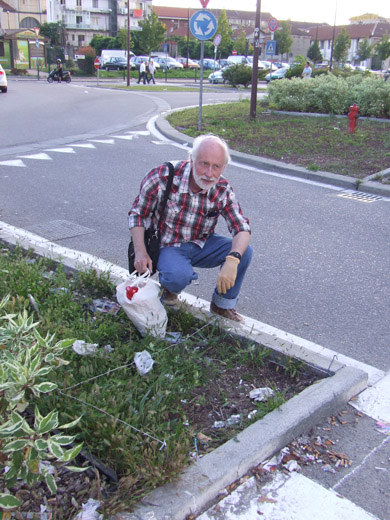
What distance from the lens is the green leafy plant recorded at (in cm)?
180

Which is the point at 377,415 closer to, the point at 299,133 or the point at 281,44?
the point at 299,133

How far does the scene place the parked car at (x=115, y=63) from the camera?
51.1 metres

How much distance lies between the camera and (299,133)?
12.1m

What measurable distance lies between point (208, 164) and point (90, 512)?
82.6 inches

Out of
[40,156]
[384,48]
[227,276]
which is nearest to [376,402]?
[227,276]

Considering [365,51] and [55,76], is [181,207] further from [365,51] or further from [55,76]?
[365,51]

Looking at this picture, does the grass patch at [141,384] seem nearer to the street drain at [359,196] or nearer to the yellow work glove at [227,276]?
the yellow work glove at [227,276]

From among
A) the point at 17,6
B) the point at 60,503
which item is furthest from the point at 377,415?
the point at 17,6

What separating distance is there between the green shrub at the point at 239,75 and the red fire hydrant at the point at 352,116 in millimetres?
22274

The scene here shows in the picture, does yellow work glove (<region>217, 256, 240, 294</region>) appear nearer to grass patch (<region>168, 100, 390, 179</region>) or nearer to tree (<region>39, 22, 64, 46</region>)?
grass patch (<region>168, 100, 390, 179</region>)

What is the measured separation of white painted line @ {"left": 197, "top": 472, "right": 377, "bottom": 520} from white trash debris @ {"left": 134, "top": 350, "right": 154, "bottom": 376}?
32.2 inches

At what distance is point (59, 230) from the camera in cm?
581

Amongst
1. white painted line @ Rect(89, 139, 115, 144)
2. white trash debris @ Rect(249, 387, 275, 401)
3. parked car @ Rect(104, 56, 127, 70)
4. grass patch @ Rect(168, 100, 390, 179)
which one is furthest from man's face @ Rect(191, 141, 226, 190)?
parked car @ Rect(104, 56, 127, 70)

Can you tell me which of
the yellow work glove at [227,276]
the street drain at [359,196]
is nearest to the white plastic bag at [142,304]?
the yellow work glove at [227,276]
